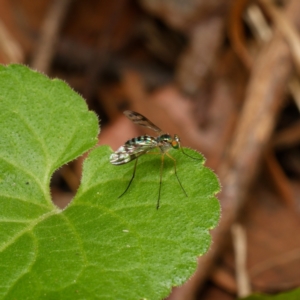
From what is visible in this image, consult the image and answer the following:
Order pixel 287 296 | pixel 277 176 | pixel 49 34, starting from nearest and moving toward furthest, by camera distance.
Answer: pixel 287 296 < pixel 277 176 < pixel 49 34

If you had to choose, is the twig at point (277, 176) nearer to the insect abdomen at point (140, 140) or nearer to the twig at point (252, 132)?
the twig at point (252, 132)

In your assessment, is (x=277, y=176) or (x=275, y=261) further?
(x=277, y=176)

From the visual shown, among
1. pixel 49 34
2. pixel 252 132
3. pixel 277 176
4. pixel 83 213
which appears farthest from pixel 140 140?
pixel 49 34

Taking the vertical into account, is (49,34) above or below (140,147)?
above

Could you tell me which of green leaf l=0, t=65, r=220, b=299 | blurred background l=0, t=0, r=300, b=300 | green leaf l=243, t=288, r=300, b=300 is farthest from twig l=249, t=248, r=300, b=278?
green leaf l=0, t=65, r=220, b=299

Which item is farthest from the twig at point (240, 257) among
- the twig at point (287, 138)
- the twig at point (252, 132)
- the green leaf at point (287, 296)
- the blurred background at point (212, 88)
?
the twig at point (287, 138)

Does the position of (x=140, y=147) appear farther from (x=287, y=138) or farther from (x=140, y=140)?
(x=287, y=138)

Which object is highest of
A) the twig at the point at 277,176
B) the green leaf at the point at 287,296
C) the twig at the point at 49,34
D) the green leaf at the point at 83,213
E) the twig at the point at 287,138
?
the twig at the point at 49,34
